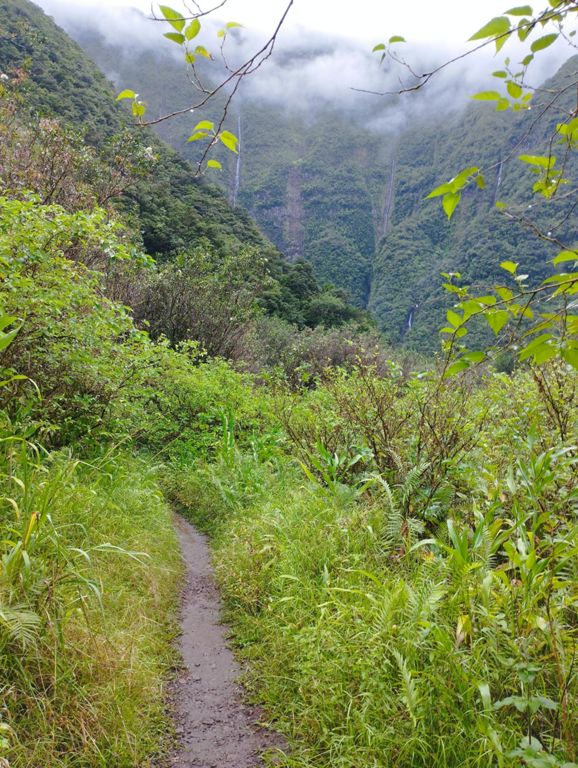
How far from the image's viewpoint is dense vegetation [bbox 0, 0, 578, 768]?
7.87 feet

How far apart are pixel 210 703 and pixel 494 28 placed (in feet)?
12.4

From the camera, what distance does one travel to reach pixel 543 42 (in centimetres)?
109

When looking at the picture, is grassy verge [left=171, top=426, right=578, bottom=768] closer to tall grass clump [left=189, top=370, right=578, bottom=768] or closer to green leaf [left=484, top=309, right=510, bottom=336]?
tall grass clump [left=189, top=370, right=578, bottom=768]

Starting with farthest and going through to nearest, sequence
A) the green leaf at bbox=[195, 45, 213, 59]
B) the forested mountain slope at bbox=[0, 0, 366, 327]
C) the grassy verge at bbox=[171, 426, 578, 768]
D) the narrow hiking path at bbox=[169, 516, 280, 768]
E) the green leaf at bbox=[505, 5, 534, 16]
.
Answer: the forested mountain slope at bbox=[0, 0, 366, 327], the narrow hiking path at bbox=[169, 516, 280, 768], the grassy verge at bbox=[171, 426, 578, 768], the green leaf at bbox=[195, 45, 213, 59], the green leaf at bbox=[505, 5, 534, 16]

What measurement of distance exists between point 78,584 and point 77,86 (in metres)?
42.1

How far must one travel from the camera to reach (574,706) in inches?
89.0

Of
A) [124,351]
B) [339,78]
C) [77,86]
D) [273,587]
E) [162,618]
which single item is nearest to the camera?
[162,618]

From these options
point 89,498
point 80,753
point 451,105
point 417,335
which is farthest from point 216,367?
point 451,105

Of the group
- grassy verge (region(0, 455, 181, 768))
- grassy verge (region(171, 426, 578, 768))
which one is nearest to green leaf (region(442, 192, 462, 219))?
grassy verge (region(171, 426, 578, 768))

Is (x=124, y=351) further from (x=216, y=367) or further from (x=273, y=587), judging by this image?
(x=216, y=367)

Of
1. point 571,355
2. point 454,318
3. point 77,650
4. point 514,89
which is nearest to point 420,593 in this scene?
point 77,650

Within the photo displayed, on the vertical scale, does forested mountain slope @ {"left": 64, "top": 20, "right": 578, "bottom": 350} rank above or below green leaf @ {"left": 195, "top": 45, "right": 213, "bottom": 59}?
above

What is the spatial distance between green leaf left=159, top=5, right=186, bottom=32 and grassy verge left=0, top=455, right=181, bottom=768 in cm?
252

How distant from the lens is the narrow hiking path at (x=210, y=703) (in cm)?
277
